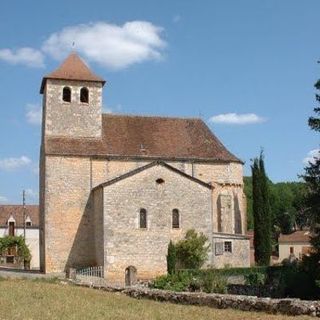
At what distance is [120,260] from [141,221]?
10.0 feet

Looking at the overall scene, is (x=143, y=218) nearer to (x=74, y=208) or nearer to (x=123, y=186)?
(x=123, y=186)

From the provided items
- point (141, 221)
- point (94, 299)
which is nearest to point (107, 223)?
point (141, 221)

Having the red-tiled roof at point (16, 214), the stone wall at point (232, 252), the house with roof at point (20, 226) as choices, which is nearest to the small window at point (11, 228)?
the house with roof at point (20, 226)

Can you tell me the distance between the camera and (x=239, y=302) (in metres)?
18.1

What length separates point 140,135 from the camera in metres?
46.9

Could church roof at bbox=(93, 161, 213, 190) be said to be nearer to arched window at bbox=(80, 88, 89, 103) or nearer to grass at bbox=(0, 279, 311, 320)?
arched window at bbox=(80, 88, 89, 103)

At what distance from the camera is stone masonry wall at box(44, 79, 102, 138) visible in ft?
150

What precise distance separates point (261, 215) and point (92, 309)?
31438mm

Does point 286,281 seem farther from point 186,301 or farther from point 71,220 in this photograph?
point 71,220

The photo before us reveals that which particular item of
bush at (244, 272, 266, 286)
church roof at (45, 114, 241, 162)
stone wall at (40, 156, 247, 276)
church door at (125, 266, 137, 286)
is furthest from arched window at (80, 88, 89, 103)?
bush at (244, 272, 266, 286)

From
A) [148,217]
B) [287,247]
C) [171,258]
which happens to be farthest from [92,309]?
[287,247]

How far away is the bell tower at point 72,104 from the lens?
4569 centimetres

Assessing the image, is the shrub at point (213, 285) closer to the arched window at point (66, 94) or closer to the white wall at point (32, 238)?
the arched window at point (66, 94)

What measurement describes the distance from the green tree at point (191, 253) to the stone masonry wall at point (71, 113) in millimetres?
11346
